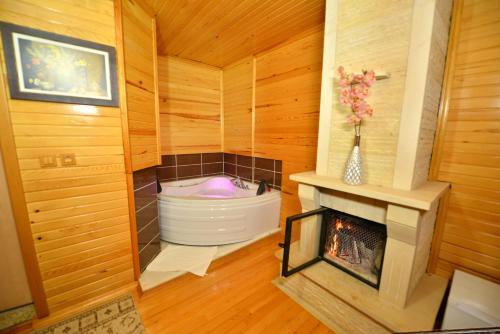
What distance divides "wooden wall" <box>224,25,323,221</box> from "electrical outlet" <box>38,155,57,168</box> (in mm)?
2028

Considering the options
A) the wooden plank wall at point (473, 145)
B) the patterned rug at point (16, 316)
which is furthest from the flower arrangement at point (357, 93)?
the patterned rug at point (16, 316)

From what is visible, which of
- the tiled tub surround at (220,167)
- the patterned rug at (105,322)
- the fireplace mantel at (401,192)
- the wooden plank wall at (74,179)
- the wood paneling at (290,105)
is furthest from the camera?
the tiled tub surround at (220,167)

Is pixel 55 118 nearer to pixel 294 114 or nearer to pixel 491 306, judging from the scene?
pixel 294 114

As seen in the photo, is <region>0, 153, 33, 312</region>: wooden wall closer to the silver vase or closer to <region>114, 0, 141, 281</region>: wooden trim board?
<region>114, 0, 141, 281</region>: wooden trim board

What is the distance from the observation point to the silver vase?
1.31m

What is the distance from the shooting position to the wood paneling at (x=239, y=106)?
9.07 feet

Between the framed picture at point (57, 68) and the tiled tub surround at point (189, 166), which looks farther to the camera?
the tiled tub surround at point (189, 166)

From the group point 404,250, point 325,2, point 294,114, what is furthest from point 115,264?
point 325,2

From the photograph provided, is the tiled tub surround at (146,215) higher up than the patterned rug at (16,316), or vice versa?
the tiled tub surround at (146,215)

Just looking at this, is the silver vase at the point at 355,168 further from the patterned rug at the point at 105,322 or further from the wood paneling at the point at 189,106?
the wood paneling at the point at 189,106

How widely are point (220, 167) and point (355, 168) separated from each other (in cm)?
249

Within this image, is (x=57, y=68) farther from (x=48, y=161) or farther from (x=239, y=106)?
(x=239, y=106)

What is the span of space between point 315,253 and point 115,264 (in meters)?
1.69

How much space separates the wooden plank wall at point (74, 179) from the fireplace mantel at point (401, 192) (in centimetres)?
159
